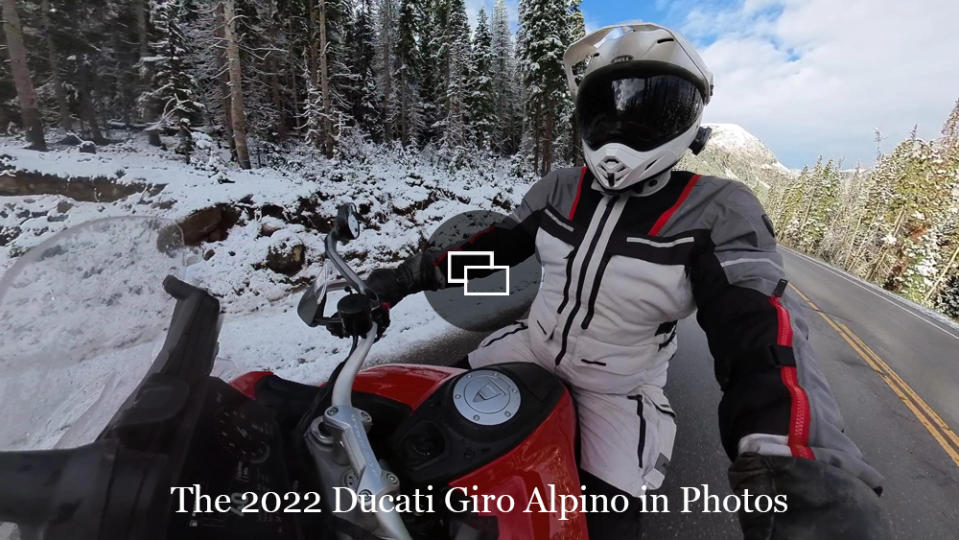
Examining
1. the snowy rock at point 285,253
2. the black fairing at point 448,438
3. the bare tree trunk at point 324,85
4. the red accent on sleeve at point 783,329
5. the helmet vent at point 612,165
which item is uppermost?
the bare tree trunk at point 324,85

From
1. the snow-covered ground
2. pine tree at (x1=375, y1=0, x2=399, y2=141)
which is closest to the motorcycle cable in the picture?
the snow-covered ground

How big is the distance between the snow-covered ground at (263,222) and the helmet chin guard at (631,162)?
1.49 metres

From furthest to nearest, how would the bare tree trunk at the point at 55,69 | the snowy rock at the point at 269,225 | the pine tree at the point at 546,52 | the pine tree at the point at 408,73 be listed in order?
1. the pine tree at the point at 408,73
2. the pine tree at the point at 546,52
3. the bare tree trunk at the point at 55,69
4. the snowy rock at the point at 269,225

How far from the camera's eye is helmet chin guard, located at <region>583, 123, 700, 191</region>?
63.2 inches

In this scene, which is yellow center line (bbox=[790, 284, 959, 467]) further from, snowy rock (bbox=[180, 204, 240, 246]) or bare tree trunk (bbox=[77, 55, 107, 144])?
bare tree trunk (bbox=[77, 55, 107, 144])

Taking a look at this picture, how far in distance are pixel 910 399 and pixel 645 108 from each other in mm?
6867

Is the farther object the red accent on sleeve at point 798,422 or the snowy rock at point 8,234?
the snowy rock at point 8,234

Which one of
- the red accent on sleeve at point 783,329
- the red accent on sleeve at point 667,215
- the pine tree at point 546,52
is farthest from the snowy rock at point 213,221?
the pine tree at point 546,52

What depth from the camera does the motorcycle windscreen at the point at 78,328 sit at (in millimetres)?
858

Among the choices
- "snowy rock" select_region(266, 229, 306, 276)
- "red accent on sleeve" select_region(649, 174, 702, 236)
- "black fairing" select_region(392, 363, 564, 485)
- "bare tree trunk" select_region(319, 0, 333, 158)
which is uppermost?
"bare tree trunk" select_region(319, 0, 333, 158)

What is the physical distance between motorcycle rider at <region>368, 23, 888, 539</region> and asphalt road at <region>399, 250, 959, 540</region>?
2.68ft

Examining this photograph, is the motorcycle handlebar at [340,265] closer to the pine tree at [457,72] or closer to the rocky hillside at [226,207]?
the rocky hillside at [226,207]

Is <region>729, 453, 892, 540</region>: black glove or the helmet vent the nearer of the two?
<region>729, 453, 892, 540</region>: black glove

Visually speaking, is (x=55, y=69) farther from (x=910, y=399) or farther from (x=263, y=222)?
(x=910, y=399)
